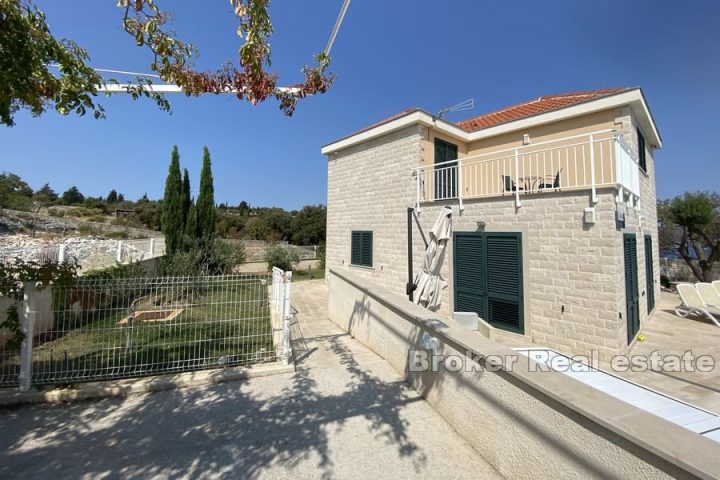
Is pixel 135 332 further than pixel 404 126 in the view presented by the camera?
No

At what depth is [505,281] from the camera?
7098 millimetres

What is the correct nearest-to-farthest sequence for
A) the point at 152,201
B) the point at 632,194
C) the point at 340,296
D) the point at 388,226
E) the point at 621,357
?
the point at 621,357 < the point at 632,194 < the point at 340,296 < the point at 388,226 < the point at 152,201

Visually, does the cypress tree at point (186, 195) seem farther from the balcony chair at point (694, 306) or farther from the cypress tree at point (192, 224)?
the balcony chair at point (694, 306)

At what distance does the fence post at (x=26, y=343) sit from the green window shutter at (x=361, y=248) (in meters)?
8.72

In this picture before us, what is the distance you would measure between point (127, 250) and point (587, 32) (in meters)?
17.6

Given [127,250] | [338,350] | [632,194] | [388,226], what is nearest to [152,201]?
[127,250]

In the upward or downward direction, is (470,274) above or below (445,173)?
below

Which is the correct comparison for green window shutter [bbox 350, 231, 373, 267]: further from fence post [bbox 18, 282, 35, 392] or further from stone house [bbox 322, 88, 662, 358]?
fence post [bbox 18, 282, 35, 392]

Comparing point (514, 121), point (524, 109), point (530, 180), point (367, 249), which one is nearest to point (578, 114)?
point (514, 121)

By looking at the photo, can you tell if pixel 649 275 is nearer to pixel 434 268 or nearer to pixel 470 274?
pixel 470 274

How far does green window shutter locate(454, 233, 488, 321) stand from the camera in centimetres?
750

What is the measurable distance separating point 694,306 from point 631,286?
390cm

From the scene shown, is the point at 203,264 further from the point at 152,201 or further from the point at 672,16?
the point at 152,201

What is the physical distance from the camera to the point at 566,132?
29.9 feet
